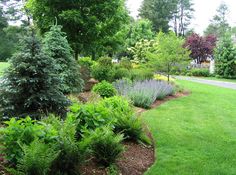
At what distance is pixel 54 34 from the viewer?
326 inches

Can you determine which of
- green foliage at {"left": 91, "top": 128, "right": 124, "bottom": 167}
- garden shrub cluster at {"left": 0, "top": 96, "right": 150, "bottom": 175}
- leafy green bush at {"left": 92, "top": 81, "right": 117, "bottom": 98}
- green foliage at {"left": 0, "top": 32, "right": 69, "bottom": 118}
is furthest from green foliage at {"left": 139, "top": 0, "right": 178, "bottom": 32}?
green foliage at {"left": 91, "top": 128, "right": 124, "bottom": 167}

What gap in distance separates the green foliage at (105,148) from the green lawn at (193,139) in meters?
0.60

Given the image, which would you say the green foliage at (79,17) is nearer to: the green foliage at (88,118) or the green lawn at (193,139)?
the green lawn at (193,139)

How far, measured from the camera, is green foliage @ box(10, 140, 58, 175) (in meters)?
3.04

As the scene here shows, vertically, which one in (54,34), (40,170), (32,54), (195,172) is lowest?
(195,172)

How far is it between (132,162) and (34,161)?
6.09 feet

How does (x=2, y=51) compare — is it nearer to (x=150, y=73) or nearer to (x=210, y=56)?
(x=150, y=73)

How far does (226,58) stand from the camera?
2625cm

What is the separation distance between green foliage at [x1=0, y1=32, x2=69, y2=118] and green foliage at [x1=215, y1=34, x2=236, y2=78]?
23.8m

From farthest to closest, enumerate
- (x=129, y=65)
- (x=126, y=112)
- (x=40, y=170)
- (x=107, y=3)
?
(x=129, y=65) → (x=107, y=3) → (x=126, y=112) → (x=40, y=170)

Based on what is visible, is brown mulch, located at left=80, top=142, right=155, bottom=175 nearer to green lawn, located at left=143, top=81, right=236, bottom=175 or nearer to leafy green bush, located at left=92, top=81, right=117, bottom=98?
green lawn, located at left=143, top=81, right=236, bottom=175

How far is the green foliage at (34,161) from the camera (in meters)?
3.04

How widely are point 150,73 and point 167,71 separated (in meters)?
0.95

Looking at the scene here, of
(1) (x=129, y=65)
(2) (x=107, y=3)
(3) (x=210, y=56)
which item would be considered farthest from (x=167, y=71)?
(3) (x=210, y=56)
